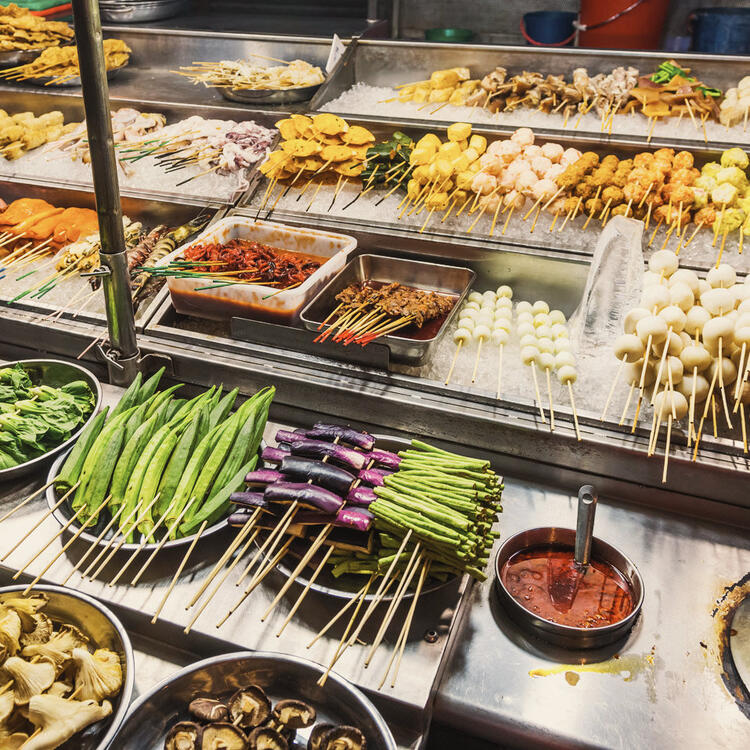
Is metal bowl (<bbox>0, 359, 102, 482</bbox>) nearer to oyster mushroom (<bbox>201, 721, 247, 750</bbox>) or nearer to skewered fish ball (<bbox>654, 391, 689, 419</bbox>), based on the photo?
oyster mushroom (<bbox>201, 721, 247, 750</bbox>)

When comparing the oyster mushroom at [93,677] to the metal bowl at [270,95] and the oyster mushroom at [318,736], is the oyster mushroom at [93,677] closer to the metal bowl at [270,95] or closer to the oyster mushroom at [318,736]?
the oyster mushroom at [318,736]

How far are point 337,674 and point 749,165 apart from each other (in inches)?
125

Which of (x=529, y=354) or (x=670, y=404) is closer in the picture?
(x=670, y=404)

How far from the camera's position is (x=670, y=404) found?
8.13 feet

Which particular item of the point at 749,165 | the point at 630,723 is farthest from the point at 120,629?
the point at 749,165

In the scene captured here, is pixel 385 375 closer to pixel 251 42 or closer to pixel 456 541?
pixel 456 541

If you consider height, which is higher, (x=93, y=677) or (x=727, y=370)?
(x=727, y=370)

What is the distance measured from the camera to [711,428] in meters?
2.59

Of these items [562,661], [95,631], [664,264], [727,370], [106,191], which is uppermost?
[106,191]

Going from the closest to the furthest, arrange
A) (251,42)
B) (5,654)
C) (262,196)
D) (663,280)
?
1. (5,654)
2. (663,280)
3. (262,196)
4. (251,42)

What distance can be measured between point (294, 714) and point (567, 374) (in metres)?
1.66

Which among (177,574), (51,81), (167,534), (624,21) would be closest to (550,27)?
(624,21)

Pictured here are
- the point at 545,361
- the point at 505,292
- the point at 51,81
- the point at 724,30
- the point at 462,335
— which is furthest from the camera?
the point at 724,30

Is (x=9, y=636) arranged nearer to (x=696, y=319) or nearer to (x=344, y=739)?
(x=344, y=739)
